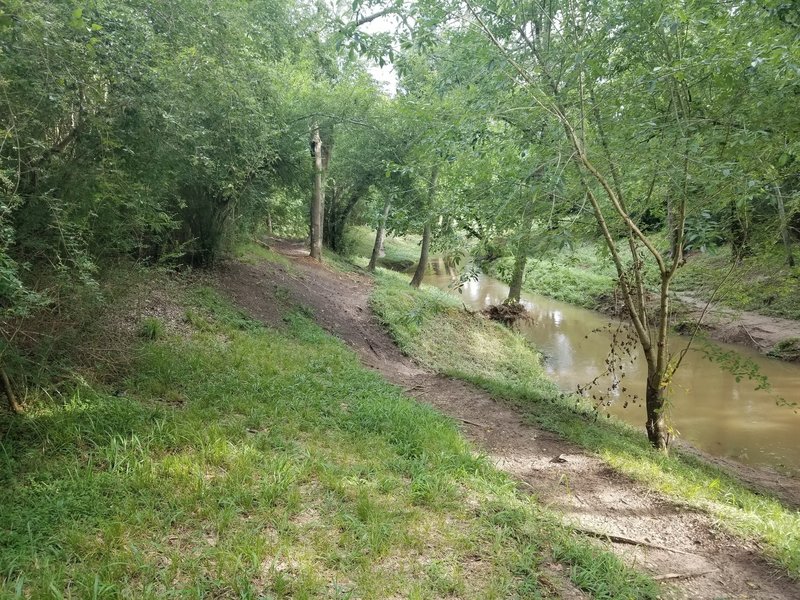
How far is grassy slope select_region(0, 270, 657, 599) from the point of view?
104 inches

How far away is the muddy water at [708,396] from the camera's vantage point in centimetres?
841

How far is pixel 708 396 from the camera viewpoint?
10.7m

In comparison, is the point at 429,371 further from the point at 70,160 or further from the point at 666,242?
the point at 70,160

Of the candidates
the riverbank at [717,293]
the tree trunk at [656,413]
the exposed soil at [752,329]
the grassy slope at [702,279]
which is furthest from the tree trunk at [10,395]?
the exposed soil at [752,329]

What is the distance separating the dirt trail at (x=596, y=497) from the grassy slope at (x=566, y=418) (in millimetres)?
224

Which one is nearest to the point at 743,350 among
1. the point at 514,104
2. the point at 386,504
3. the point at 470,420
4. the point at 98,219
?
the point at 470,420

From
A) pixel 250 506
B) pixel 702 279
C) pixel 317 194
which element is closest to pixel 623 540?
pixel 250 506

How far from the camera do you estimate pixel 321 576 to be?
273 cm

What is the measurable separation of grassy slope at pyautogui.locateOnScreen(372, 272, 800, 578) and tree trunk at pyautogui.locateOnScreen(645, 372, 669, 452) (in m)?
0.17

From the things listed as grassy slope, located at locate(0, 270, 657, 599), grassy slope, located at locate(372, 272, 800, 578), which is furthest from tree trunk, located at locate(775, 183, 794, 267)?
grassy slope, located at locate(0, 270, 657, 599)

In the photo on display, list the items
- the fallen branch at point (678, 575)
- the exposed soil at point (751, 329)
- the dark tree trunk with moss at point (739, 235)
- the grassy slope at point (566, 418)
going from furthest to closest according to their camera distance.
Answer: the exposed soil at point (751, 329)
the dark tree trunk with moss at point (739, 235)
the grassy slope at point (566, 418)
the fallen branch at point (678, 575)

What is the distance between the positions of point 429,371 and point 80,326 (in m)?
6.74

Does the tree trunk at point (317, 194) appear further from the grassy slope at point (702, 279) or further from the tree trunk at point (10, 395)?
the tree trunk at point (10, 395)

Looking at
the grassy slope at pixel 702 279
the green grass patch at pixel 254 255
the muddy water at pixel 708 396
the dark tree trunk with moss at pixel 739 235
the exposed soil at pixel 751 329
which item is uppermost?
the dark tree trunk with moss at pixel 739 235
